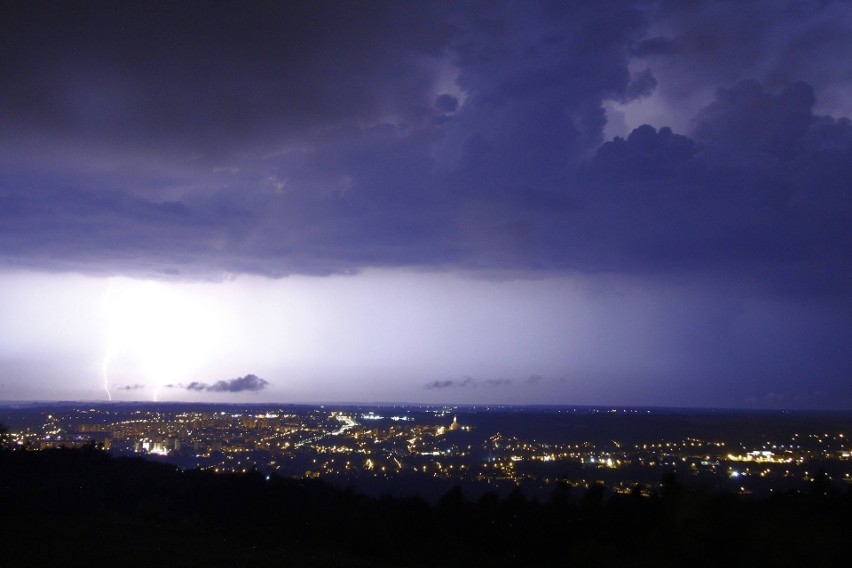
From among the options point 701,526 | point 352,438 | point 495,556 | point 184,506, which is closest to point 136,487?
point 184,506

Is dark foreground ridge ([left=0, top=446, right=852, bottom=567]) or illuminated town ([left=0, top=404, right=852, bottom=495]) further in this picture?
illuminated town ([left=0, top=404, right=852, bottom=495])

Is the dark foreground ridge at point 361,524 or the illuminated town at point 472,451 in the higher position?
the dark foreground ridge at point 361,524

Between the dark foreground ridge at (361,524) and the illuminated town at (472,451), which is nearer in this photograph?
the dark foreground ridge at (361,524)

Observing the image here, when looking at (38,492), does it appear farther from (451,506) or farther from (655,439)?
(655,439)

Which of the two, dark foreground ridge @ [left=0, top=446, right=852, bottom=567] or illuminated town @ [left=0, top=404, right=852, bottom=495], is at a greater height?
dark foreground ridge @ [left=0, top=446, right=852, bottom=567]
